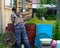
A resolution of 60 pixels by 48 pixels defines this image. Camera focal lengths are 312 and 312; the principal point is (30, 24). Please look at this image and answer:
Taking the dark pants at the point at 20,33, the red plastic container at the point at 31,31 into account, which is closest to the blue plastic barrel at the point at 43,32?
the red plastic container at the point at 31,31

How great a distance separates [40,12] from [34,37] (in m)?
20.9

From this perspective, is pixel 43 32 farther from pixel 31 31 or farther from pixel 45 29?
pixel 31 31

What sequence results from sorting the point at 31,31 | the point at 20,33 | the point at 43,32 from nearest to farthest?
the point at 20,33
the point at 43,32
the point at 31,31

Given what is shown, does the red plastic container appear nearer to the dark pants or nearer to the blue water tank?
the blue water tank

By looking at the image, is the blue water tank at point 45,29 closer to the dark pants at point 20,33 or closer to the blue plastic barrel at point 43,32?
the blue plastic barrel at point 43,32

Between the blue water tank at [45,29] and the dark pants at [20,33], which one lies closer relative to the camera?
the dark pants at [20,33]

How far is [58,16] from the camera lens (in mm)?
13266

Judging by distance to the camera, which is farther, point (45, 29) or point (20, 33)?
point (45, 29)

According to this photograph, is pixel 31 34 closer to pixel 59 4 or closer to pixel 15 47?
→ pixel 15 47

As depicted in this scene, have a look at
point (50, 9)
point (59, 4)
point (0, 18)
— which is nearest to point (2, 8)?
point (0, 18)

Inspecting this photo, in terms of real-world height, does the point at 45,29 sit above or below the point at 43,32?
above

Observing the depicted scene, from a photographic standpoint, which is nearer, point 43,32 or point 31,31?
point 43,32

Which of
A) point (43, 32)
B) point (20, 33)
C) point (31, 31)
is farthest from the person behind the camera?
point (31, 31)

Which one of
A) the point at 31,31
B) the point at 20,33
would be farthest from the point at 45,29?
the point at 20,33
